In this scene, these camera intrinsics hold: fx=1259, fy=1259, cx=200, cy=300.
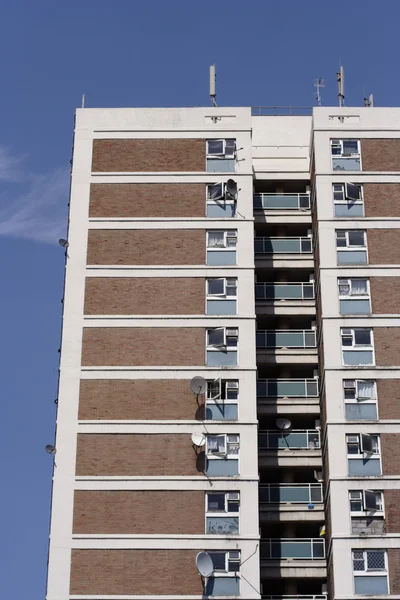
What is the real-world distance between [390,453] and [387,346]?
5052 mm

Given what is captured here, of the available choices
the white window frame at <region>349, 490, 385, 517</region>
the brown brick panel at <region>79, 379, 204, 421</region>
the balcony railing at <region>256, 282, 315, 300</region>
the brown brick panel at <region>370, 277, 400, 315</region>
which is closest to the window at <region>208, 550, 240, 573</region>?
the white window frame at <region>349, 490, 385, 517</region>

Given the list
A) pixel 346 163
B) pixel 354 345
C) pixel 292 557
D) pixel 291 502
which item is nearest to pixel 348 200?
pixel 346 163

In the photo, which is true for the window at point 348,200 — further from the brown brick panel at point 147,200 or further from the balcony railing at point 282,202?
the brown brick panel at point 147,200

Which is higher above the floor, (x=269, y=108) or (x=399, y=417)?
(x=269, y=108)

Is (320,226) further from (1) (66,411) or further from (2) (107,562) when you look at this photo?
(2) (107,562)

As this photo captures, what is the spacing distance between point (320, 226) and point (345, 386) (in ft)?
26.9

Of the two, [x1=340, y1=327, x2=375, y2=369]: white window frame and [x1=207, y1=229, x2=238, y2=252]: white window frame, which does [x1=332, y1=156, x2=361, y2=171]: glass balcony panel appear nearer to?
[x1=207, y1=229, x2=238, y2=252]: white window frame

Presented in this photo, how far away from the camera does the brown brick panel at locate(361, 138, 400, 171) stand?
6097 cm

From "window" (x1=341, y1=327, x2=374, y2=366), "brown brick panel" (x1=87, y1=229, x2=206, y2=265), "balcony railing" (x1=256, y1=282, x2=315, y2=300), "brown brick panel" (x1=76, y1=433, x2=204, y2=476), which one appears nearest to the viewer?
"brown brick panel" (x1=76, y1=433, x2=204, y2=476)

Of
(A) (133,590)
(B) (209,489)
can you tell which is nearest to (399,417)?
(B) (209,489)

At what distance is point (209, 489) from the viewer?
5347 centimetres

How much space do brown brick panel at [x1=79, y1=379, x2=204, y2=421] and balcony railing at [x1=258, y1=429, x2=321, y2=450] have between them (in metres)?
4.46

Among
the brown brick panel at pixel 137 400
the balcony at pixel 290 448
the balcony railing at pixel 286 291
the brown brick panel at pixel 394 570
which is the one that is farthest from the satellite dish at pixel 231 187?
the brown brick panel at pixel 394 570

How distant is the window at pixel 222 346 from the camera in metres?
56.3
